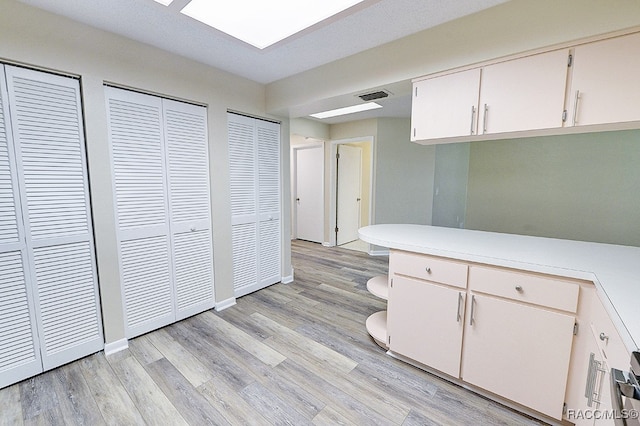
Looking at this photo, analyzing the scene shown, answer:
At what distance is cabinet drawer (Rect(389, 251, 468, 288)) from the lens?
1598mm

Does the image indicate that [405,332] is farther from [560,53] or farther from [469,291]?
[560,53]

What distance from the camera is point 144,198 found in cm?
215

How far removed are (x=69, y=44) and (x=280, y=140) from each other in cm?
192

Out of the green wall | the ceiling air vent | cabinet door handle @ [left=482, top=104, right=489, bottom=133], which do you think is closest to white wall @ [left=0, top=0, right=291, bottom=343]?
the ceiling air vent

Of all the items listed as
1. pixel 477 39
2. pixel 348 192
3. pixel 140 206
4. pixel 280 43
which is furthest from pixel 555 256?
pixel 348 192

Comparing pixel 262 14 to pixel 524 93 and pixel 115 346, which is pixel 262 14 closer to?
pixel 524 93

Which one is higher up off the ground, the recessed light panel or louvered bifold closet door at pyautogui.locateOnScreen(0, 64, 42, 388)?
the recessed light panel

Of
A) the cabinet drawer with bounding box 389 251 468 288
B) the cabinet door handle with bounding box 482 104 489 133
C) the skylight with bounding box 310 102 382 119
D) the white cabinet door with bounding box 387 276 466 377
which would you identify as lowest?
the white cabinet door with bounding box 387 276 466 377

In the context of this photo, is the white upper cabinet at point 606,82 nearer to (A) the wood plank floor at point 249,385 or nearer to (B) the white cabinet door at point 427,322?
(B) the white cabinet door at point 427,322

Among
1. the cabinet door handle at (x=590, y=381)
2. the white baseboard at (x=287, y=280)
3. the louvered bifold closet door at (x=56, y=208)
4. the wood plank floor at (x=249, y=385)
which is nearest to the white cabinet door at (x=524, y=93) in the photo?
the cabinet door handle at (x=590, y=381)

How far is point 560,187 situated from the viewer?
3814 millimetres

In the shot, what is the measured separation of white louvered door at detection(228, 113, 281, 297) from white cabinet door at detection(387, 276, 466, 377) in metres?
1.75

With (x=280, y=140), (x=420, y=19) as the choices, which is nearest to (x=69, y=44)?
(x=280, y=140)

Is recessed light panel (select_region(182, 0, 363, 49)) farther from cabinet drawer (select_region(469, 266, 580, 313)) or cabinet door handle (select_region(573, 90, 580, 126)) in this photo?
cabinet drawer (select_region(469, 266, 580, 313))
